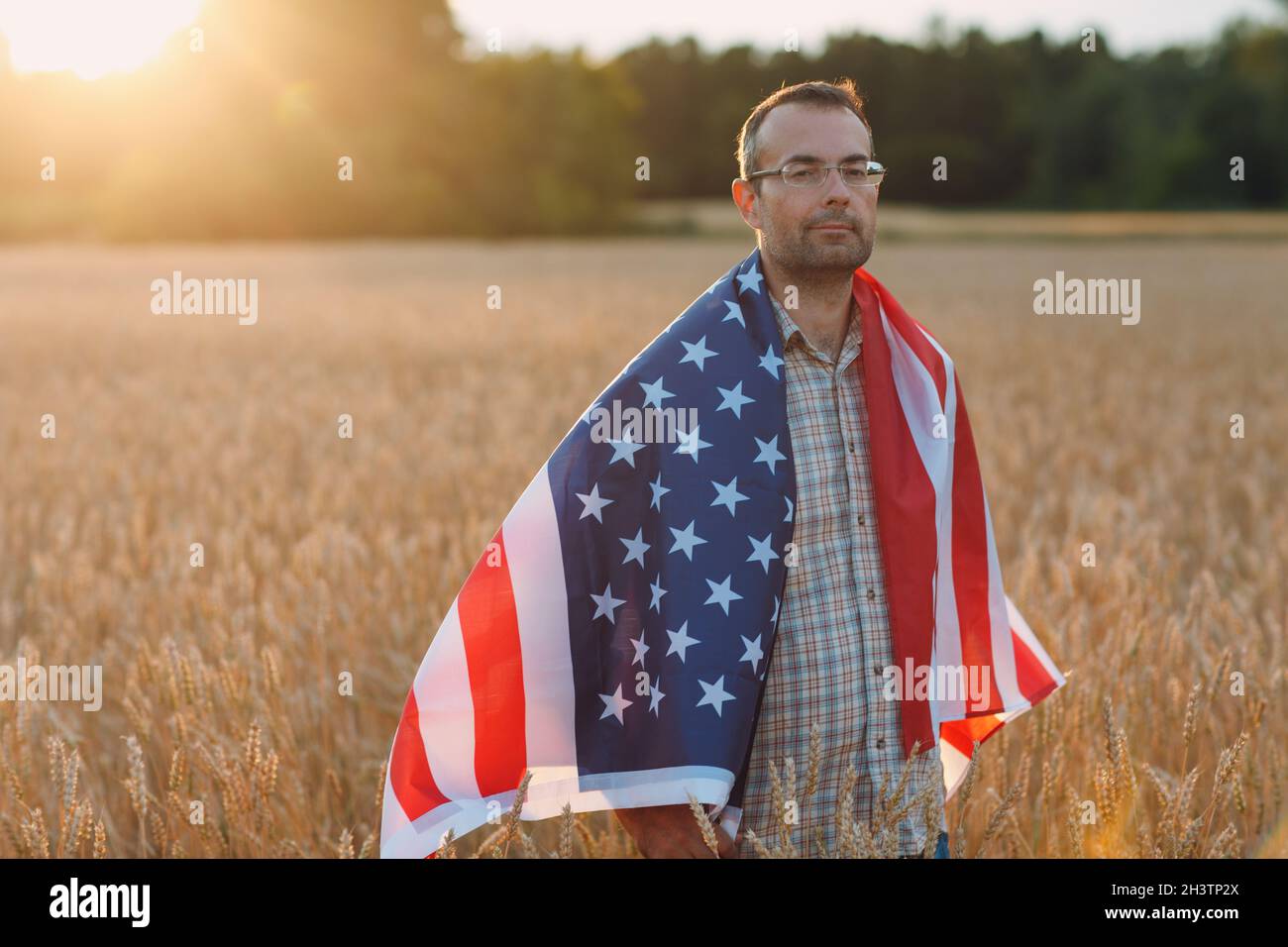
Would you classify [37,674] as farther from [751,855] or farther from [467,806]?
[751,855]

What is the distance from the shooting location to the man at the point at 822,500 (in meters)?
2.35

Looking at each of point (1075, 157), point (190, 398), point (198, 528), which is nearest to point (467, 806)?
point (198, 528)

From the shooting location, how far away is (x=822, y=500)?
96.4 inches

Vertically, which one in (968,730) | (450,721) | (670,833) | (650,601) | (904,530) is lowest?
(670,833)

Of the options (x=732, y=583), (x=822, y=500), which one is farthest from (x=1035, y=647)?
(x=732, y=583)

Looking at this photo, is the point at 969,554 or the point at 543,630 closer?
the point at 543,630

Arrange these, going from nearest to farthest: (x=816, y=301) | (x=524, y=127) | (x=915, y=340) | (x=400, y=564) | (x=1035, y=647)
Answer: (x=816, y=301), (x=915, y=340), (x=1035, y=647), (x=400, y=564), (x=524, y=127)

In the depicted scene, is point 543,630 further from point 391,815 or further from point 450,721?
point 391,815

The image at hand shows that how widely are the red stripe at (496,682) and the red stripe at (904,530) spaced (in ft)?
2.51

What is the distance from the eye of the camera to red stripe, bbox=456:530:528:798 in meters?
2.37

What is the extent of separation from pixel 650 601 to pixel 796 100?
104cm

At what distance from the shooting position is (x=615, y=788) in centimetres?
229

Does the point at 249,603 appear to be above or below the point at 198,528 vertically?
below

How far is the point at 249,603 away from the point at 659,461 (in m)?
2.37
